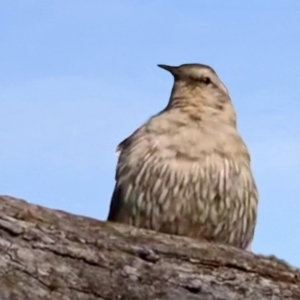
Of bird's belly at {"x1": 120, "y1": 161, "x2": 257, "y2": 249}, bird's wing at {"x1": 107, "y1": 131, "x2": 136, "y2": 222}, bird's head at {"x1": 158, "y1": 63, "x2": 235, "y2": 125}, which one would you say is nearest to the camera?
bird's belly at {"x1": 120, "y1": 161, "x2": 257, "y2": 249}

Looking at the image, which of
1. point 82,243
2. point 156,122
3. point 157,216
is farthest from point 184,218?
point 82,243

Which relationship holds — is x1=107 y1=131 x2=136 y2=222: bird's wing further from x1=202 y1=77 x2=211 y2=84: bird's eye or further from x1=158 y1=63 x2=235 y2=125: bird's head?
x1=202 y1=77 x2=211 y2=84: bird's eye

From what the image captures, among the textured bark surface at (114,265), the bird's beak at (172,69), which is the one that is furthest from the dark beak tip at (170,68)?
the textured bark surface at (114,265)

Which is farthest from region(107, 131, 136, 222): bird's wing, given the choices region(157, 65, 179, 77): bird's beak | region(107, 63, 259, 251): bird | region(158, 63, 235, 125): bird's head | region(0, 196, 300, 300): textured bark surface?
region(0, 196, 300, 300): textured bark surface

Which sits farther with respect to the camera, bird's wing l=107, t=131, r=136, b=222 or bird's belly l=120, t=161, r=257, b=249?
bird's wing l=107, t=131, r=136, b=222

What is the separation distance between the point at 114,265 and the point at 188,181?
5.94ft

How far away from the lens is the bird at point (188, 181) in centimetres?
502

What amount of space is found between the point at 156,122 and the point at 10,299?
245 cm

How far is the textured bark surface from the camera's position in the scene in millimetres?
3094

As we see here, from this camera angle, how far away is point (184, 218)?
200 inches

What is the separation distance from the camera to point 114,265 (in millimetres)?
3252

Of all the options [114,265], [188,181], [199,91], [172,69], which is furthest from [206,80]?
[114,265]

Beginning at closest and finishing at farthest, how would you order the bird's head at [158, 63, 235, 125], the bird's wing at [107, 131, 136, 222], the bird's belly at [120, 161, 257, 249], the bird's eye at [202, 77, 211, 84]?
the bird's belly at [120, 161, 257, 249]
the bird's wing at [107, 131, 136, 222]
the bird's head at [158, 63, 235, 125]
the bird's eye at [202, 77, 211, 84]

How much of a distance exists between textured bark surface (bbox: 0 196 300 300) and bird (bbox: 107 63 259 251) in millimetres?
1448
